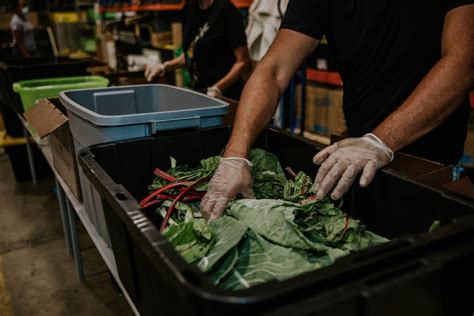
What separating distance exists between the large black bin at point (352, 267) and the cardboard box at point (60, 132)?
422 millimetres

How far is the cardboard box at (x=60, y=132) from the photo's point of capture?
143 cm

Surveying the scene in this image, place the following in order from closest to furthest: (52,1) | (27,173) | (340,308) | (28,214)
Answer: (340,308) → (28,214) → (27,173) → (52,1)

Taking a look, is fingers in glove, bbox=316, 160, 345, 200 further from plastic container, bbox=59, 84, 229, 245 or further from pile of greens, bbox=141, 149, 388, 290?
plastic container, bbox=59, 84, 229, 245

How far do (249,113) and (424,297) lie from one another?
0.80 metres

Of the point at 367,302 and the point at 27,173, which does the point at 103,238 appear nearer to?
the point at 367,302

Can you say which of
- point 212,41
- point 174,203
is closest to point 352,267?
point 174,203

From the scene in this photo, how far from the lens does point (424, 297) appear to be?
0.62 m

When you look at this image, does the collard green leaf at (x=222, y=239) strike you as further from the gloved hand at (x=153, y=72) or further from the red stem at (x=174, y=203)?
the gloved hand at (x=153, y=72)

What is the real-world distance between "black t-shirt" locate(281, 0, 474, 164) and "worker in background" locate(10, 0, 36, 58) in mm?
5621

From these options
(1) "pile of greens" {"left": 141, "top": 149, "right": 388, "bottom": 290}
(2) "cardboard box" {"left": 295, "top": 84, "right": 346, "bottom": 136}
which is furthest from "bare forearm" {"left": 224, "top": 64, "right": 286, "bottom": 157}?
(2) "cardboard box" {"left": 295, "top": 84, "right": 346, "bottom": 136}

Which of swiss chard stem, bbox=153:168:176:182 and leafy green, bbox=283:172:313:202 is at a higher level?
leafy green, bbox=283:172:313:202

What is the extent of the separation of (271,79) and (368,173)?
1.91 ft

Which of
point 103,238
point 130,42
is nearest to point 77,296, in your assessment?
point 103,238

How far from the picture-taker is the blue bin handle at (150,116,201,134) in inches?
48.1
